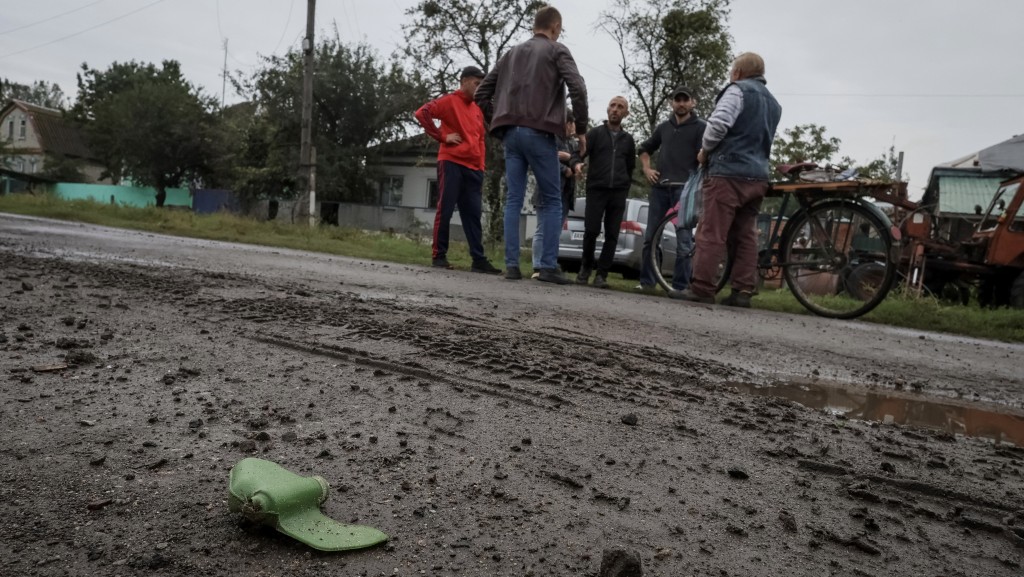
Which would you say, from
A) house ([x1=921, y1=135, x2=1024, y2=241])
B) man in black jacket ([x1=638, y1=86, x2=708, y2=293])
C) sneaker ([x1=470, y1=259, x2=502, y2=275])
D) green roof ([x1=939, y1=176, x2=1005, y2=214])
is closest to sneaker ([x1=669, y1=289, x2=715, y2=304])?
man in black jacket ([x1=638, y1=86, x2=708, y2=293])

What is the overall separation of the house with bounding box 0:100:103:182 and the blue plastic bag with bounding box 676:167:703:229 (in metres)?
65.9

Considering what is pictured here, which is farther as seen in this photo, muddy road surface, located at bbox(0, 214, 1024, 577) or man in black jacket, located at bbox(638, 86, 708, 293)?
man in black jacket, located at bbox(638, 86, 708, 293)

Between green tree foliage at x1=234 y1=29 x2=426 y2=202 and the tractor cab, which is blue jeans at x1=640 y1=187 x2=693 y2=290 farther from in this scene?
green tree foliage at x1=234 y1=29 x2=426 y2=202

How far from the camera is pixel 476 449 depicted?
6.09ft

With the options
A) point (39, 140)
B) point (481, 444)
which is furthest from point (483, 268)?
point (39, 140)

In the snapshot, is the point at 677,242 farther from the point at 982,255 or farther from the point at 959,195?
the point at 959,195

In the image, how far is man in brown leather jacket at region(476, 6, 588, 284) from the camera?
7027mm

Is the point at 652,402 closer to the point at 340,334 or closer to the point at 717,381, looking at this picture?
the point at 717,381

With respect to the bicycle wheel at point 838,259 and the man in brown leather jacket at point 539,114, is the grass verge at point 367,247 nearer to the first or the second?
the bicycle wheel at point 838,259

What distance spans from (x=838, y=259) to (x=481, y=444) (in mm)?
5292

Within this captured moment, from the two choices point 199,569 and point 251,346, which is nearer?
point 199,569

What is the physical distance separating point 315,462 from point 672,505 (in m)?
0.77

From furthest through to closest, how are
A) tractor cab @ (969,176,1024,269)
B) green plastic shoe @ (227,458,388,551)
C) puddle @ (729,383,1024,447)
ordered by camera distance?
tractor cab @ (969,176,1024,269) < puddle @ (729,383,1024,447) < green plastic shoe @ (227,458,388,551)

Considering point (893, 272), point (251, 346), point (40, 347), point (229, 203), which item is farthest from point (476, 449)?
point (229, 203)
